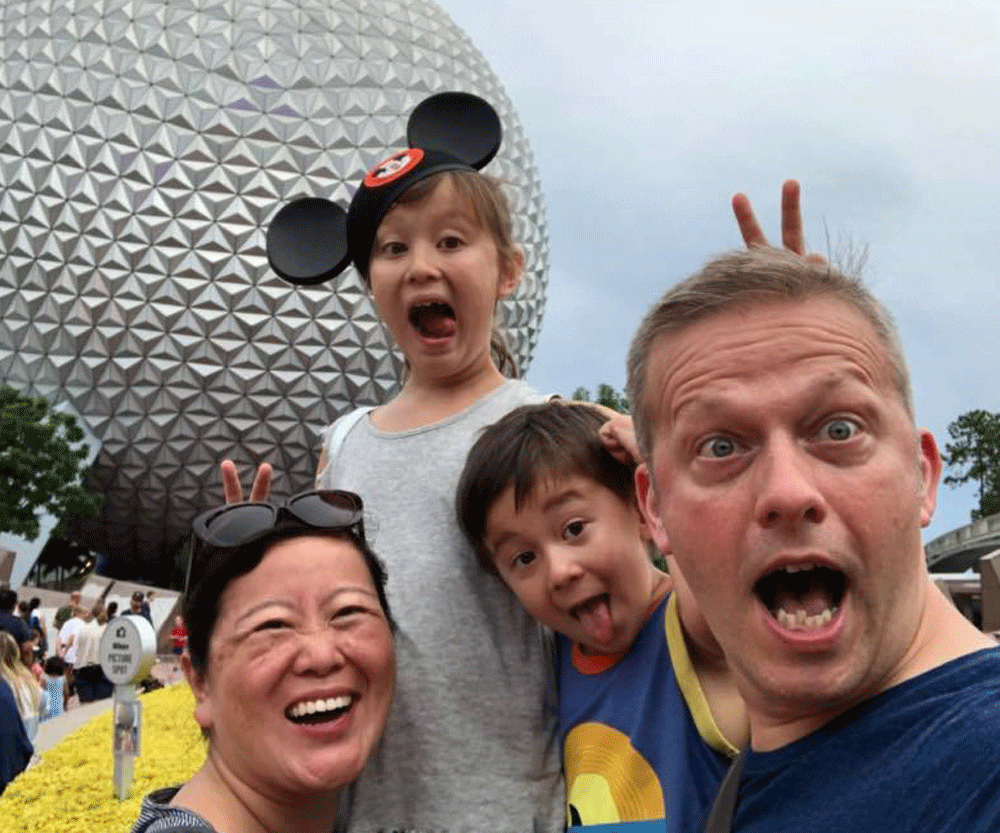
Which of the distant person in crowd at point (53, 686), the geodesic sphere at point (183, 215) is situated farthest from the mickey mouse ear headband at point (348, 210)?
→ the geodesic sphere at point (183, 215)

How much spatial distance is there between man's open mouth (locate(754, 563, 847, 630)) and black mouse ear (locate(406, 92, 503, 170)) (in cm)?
203

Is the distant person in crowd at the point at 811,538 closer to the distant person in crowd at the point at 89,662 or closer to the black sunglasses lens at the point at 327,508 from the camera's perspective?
the black sunglasses lens at the point at 327,508

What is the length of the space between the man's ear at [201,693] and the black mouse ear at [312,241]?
1.32 meters

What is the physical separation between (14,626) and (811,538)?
9.96 metres

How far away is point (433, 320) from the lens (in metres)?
3.00

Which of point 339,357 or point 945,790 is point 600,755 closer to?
point 945,790

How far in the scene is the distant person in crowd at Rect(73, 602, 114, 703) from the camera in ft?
45.3

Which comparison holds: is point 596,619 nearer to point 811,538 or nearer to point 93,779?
point 811,538

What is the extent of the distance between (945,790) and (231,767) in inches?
58.6

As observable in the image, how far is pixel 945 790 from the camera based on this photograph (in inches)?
46.7

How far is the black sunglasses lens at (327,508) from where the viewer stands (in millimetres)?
2357

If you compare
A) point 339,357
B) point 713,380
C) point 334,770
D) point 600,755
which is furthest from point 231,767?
point 339,357

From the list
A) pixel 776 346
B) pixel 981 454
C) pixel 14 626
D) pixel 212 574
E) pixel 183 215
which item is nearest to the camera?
pixel 776 346

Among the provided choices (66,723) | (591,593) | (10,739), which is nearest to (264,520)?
(591,593)
